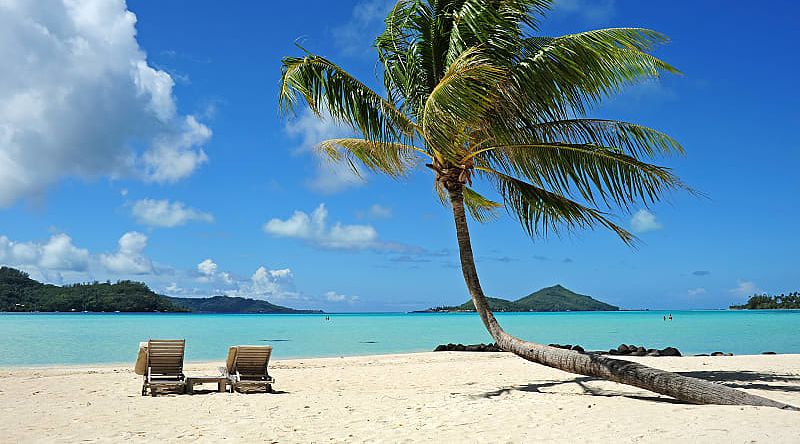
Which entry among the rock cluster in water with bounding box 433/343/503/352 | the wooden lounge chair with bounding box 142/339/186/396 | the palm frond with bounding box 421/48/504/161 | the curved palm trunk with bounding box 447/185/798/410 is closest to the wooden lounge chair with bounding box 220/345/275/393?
the wooden lounge chair with bounding box 142/339/186/396

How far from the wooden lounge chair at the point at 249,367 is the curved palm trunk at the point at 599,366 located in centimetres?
334

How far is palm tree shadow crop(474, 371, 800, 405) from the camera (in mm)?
8633

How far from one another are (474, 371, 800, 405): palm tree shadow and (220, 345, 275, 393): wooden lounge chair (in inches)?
133

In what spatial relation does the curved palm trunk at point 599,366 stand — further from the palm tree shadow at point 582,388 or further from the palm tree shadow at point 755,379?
the palm tree shadow at point 755,379

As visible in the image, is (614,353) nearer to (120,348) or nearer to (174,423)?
(174,423)

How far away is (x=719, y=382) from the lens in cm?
1011

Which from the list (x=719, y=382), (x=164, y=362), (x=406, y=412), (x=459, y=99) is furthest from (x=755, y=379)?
(x=164, y=362)

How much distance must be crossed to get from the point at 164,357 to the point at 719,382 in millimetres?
8596

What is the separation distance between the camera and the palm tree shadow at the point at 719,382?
8.63 metres

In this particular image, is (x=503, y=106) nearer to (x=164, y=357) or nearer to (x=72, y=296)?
(x=164, y=357)

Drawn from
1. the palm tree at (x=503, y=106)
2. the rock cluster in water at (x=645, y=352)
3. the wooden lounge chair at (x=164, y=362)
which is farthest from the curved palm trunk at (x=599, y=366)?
the rock cluster in water at (x=645, y=352)

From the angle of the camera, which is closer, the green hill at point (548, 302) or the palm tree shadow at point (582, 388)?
the palm tree shadow at point (582, 388)

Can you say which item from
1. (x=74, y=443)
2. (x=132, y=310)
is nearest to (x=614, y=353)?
(x=74, y=443)

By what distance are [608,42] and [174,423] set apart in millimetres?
7017
